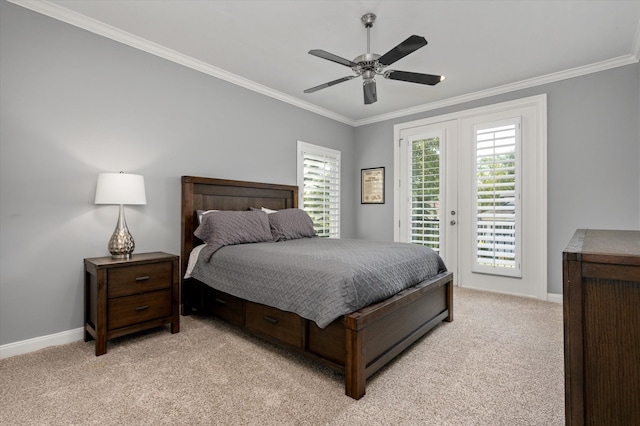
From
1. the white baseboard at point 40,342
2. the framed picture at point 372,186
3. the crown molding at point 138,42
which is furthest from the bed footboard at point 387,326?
the crown molding at point 138,42

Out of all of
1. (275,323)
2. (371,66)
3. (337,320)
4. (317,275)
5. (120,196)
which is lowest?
(275,323)

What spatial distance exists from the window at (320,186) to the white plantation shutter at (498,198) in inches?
83.3

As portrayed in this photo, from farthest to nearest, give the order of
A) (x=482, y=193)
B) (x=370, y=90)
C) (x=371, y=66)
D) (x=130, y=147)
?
(x=482, y=193)
(x=130, y=147)
(x=370, y=90)
(x=371, y=66)

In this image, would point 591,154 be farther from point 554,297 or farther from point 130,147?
point 130,147

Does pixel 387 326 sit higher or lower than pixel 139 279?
lower

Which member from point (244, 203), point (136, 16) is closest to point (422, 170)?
point (244, 203)

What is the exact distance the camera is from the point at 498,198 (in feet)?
13.2

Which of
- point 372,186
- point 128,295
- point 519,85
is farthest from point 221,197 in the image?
point 519,85

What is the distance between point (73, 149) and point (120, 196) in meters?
0.61

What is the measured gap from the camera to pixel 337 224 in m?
5.23

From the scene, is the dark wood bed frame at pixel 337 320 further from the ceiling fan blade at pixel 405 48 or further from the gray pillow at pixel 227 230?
the ceiling fan blade at pixel 405 48

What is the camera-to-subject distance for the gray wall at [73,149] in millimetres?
2305

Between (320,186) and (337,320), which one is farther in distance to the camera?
(320,186)

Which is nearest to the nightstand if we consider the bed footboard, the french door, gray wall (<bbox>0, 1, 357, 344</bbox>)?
gray wall (<bbox>0, 1, 357, 344</bbox>)
